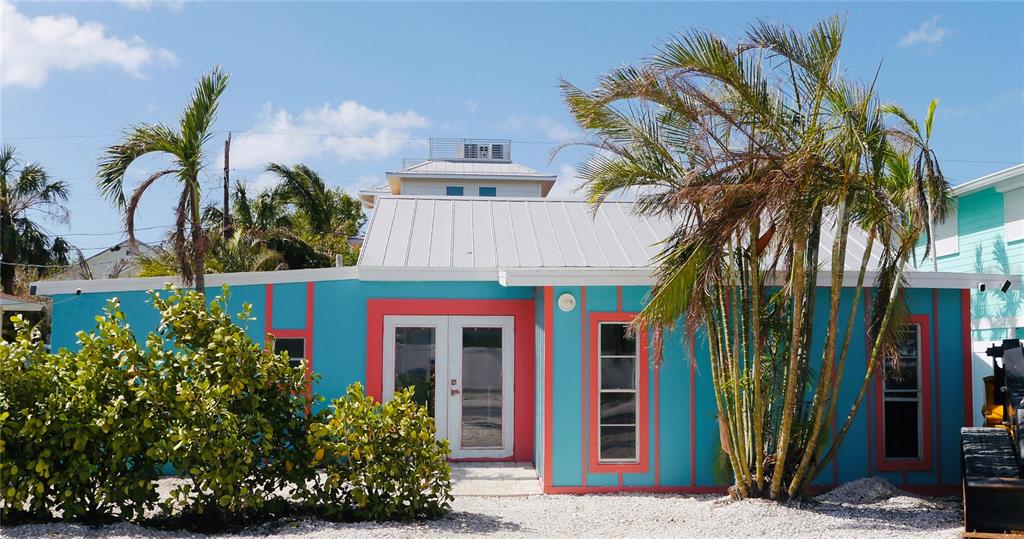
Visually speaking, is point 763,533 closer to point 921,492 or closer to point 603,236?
point 921,492

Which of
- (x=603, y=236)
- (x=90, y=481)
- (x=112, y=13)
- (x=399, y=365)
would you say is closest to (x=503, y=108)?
(x=603, y=236)

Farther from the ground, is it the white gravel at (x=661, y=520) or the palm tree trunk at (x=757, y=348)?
the palm tree trunk at (x=757, y=348)

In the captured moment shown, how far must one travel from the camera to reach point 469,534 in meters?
6.64

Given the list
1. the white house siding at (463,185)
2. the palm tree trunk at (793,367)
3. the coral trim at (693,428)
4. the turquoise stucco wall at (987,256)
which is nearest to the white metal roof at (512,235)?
the coral trim at (693,428)

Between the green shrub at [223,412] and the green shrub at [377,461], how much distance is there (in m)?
0.29

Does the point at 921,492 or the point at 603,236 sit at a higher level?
the point at 603,236

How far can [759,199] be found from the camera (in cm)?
695

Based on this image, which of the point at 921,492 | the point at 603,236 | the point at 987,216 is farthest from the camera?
the point at 987,216

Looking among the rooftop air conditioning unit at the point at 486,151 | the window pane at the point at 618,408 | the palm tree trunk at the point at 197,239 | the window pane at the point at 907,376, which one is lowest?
the window pane at the point at 618,408

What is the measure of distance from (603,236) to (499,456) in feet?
11.8

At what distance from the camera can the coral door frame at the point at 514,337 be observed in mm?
10477

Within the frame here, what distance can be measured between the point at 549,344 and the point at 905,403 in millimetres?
4238

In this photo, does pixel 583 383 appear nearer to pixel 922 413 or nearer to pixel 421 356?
pixel 421 356

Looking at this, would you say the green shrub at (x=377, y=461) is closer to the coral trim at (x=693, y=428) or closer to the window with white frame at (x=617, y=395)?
the window with white frame at (x=617, y=395)
